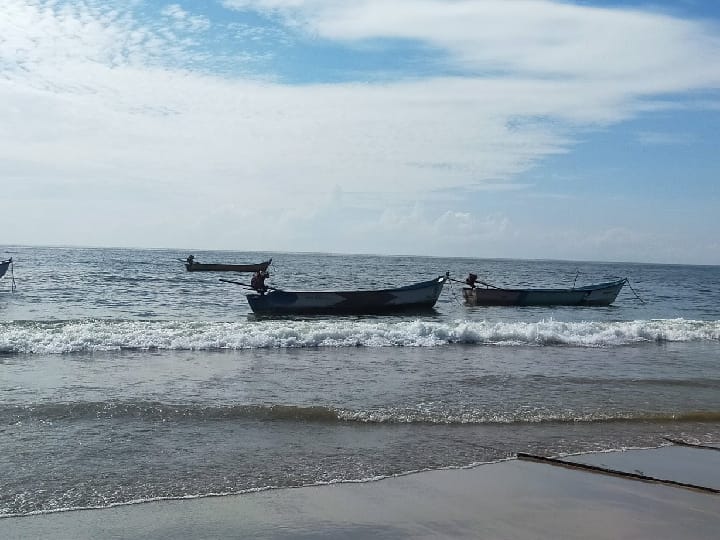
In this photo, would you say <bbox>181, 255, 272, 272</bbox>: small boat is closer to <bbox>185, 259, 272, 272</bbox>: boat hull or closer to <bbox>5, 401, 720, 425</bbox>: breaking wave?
<bbox>185, 259, 272, 272</bbox>: boat hull

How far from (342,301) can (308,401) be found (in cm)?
1473

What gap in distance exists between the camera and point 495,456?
23.8 feet

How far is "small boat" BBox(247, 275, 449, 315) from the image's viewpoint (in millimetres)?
23844

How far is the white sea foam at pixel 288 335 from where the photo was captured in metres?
14.9

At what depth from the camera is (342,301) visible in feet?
80.5

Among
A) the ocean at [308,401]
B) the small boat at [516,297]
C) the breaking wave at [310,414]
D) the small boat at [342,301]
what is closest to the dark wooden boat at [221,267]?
the small boat at [516,297]

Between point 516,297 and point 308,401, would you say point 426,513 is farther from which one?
point 516,297

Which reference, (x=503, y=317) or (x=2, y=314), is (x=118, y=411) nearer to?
(x=2, y=314)

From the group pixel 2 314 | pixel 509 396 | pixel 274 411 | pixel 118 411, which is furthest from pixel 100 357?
pixel 2 314

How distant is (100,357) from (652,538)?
11544 millimetres

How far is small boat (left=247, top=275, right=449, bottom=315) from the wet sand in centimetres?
1767

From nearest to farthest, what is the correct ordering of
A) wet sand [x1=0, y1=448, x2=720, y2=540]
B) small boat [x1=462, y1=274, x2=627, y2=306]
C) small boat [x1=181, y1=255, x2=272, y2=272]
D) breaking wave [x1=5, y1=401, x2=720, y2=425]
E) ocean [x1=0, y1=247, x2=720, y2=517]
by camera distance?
1. wet sand [x1=0, y1=448, x2=720, y2=540]
2. ocean [x1=0, y1=247, x2=720, y2=517]
3. breaking wave [x1=5, y1=401, x2=720, y2=425]
4. small boat [x1=462, y1=274, x2=627, y2=306]
5. small boat [x1=181, y1=255, x2=272, y2=272]

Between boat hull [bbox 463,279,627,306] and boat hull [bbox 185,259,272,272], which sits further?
boat hull [bbox 185,259,272,272]

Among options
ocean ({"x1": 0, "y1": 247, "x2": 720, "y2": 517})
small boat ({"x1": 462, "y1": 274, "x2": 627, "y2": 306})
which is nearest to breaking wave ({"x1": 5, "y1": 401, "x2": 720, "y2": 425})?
ocean ({"x1": 0, "y1": 247, "x2": 720, "y2": 517})
